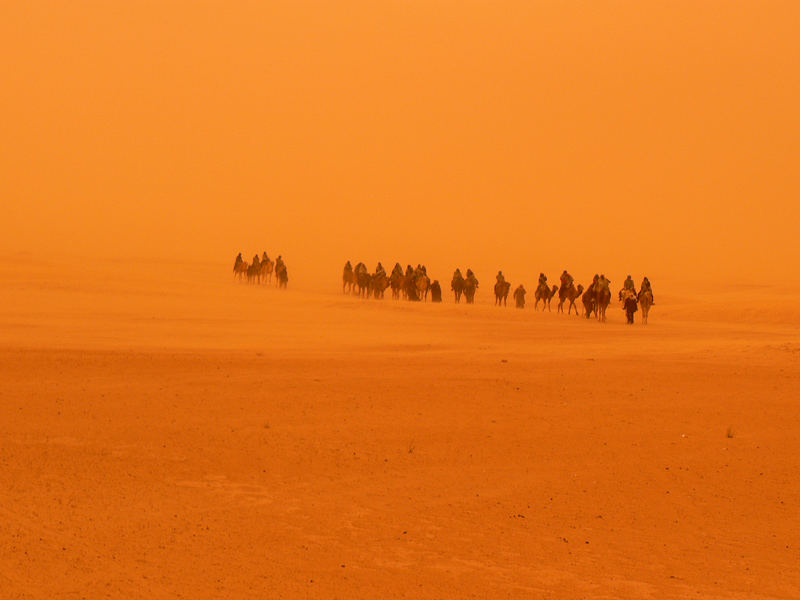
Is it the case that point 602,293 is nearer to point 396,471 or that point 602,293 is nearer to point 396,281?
point 396,281

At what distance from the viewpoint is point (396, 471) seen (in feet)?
31.1

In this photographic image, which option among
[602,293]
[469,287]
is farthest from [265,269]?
[602,293]

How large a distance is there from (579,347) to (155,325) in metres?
8.31

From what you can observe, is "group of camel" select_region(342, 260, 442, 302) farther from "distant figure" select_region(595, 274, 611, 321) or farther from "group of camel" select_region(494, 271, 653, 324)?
"distant figure" select_region(595, 274, 611, 321)

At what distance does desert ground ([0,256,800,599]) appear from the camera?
683 centimetres

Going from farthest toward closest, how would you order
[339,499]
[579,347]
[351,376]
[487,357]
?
1. [579,347]
2. [487,357]
3. [351,376]
4. [339,499]

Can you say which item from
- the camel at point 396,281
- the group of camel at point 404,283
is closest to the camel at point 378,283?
the group of camel at point 404,283

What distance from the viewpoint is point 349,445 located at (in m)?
10.4

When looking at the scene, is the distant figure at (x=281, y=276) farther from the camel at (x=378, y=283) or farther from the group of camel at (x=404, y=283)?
the camel at (x=378, y=283)

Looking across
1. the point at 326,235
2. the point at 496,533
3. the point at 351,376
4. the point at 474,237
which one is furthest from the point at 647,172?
the point at 496,533

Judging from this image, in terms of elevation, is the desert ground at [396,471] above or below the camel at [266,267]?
below

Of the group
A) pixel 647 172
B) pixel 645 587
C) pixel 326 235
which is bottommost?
pixel 645 587

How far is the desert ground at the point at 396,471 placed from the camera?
6.83m

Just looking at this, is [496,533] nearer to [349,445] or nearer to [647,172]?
[349,445]
